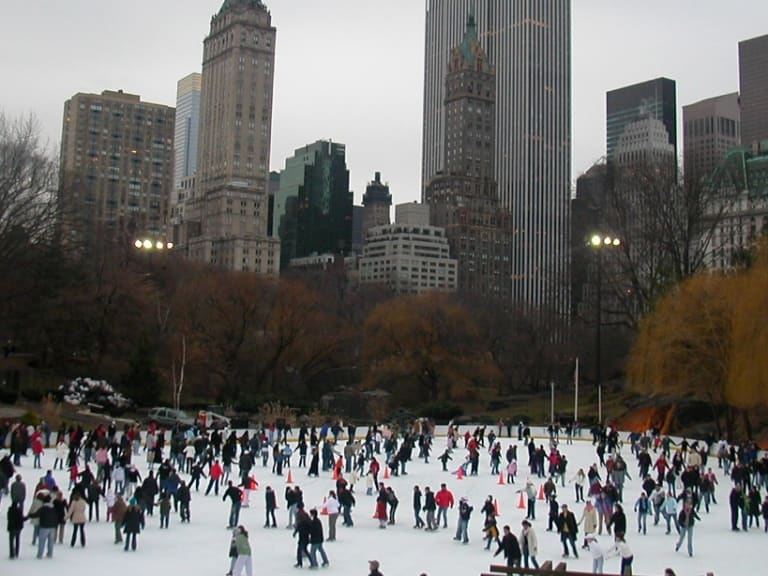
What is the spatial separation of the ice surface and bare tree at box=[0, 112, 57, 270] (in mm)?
25231

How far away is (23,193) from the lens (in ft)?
176

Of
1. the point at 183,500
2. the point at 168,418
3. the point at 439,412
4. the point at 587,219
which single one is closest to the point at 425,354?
the point at 439,412

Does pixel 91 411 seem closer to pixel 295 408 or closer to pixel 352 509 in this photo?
pixel 295 408

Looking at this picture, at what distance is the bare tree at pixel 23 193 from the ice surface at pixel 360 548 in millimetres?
25231

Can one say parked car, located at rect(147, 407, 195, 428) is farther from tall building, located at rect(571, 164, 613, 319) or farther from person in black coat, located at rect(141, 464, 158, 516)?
tall building, located at rect(571, 164, 613, 319)

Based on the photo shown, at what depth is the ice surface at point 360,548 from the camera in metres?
17.6

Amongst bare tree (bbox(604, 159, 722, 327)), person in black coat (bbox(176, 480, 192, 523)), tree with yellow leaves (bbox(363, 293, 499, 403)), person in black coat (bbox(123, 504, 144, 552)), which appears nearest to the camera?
person in black coat (bbox(123, 504, 144, 552))

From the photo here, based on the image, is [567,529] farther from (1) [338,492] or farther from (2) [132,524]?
(2) [132,524]

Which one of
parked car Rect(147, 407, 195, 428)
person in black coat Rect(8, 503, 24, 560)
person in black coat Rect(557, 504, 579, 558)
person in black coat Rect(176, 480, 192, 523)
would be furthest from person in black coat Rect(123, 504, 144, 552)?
parked car Rect(147, 407, 195, 428)

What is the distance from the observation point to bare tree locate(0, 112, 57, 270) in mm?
48750

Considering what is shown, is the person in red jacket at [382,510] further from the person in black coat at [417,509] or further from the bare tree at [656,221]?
the bare tree at [656,221]

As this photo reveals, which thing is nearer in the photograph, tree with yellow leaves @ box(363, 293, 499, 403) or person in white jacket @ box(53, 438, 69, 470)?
person in white jacket @ box(53, 438, 69, 470)

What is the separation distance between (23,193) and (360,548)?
40.6 m

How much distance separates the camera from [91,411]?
4741cm
